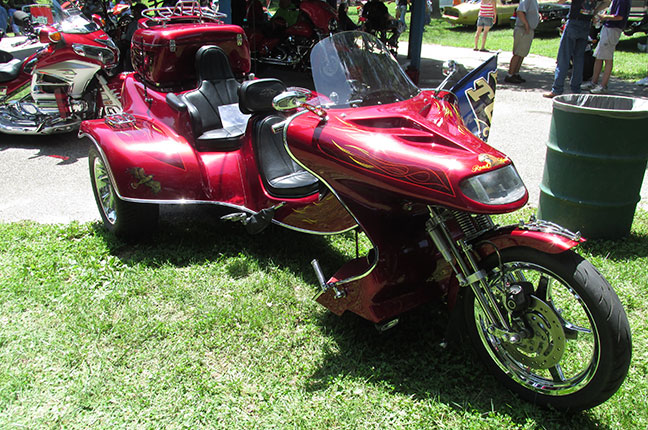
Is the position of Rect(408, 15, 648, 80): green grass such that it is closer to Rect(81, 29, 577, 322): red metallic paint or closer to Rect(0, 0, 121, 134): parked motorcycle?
Rect(0, 0, 121, 134): parked motorcycle

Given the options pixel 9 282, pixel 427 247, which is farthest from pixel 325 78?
pixel 9 282

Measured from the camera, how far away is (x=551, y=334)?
2.35 metres

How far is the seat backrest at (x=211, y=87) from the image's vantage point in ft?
13.8

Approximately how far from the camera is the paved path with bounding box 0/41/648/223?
4.96m

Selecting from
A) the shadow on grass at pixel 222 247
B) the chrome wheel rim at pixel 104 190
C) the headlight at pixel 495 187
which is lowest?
the shadow on grass at pixel 222 247

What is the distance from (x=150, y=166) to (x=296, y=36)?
8.22 metres

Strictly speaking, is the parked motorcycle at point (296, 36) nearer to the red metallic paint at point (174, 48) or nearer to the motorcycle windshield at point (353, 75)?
the red metallic paint at point (174, 48)

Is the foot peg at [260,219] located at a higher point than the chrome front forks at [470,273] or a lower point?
lower

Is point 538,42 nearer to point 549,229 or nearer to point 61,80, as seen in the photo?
point 61,80

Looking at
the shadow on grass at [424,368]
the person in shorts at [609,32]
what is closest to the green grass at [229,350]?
the shadow on grass at [424,368]

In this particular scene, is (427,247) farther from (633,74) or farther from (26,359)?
(633,74)

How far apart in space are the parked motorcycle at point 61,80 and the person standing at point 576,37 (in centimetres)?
683

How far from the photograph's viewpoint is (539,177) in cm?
555

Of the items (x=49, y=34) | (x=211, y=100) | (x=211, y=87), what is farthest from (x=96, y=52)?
(x=211, y=100)
